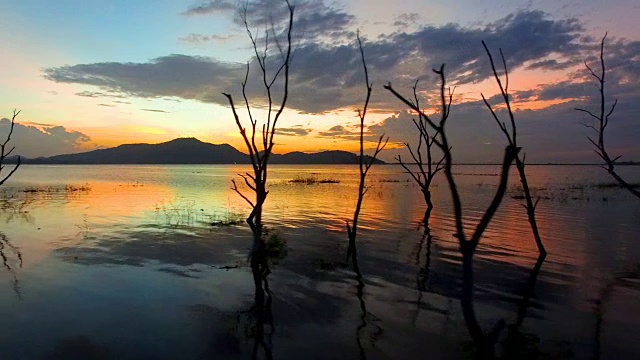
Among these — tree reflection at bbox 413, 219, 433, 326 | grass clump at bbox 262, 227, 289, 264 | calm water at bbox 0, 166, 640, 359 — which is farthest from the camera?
grass clump at bbox 262, 227, 289, 264

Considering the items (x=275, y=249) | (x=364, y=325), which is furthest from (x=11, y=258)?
(x=364, y=325)

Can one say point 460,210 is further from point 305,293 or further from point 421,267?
point 421,267

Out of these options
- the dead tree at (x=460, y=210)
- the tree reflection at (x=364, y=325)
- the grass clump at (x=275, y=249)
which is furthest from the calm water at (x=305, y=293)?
the dead tree at (x=460, y=210)

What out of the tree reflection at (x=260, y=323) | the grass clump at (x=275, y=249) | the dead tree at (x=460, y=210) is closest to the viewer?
the dead tree at (x=460, y=210)

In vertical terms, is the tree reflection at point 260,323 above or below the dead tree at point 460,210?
below

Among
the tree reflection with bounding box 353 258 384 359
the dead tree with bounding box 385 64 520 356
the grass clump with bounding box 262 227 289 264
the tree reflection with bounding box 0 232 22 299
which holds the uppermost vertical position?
the dead tree with bounding box 385 64 520 356

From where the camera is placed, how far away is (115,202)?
36938mm

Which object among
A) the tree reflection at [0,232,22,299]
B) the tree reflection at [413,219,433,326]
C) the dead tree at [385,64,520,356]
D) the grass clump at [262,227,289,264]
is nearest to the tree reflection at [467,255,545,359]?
the dead tree at [385,64,520,356]

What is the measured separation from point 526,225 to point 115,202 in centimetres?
3282

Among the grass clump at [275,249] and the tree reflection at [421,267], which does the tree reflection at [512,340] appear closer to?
the tree reflection at [421,267]

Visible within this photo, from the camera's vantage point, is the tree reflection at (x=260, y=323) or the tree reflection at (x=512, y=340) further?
the tree reflection at (x=260, y=323)

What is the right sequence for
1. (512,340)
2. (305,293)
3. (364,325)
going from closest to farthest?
(512,340) → (364,325) → (305,293)

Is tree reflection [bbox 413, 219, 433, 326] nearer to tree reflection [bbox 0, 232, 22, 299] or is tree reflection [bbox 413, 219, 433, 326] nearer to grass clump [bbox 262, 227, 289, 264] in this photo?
grass clump [bbox 262, 227, 289, 264]

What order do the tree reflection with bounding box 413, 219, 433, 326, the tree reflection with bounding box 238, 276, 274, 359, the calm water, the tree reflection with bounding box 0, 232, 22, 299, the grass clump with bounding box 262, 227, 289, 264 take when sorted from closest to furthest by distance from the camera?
the tree reflection with bounding box 238, 276, 274, 359 → the calm water → the tree reflection with bounding box 413, 219, 433, 326 → the tree reflection with bounding box 0, 232, 22, 299 → the grass clump with bounding box 262, 227, 289, 264
